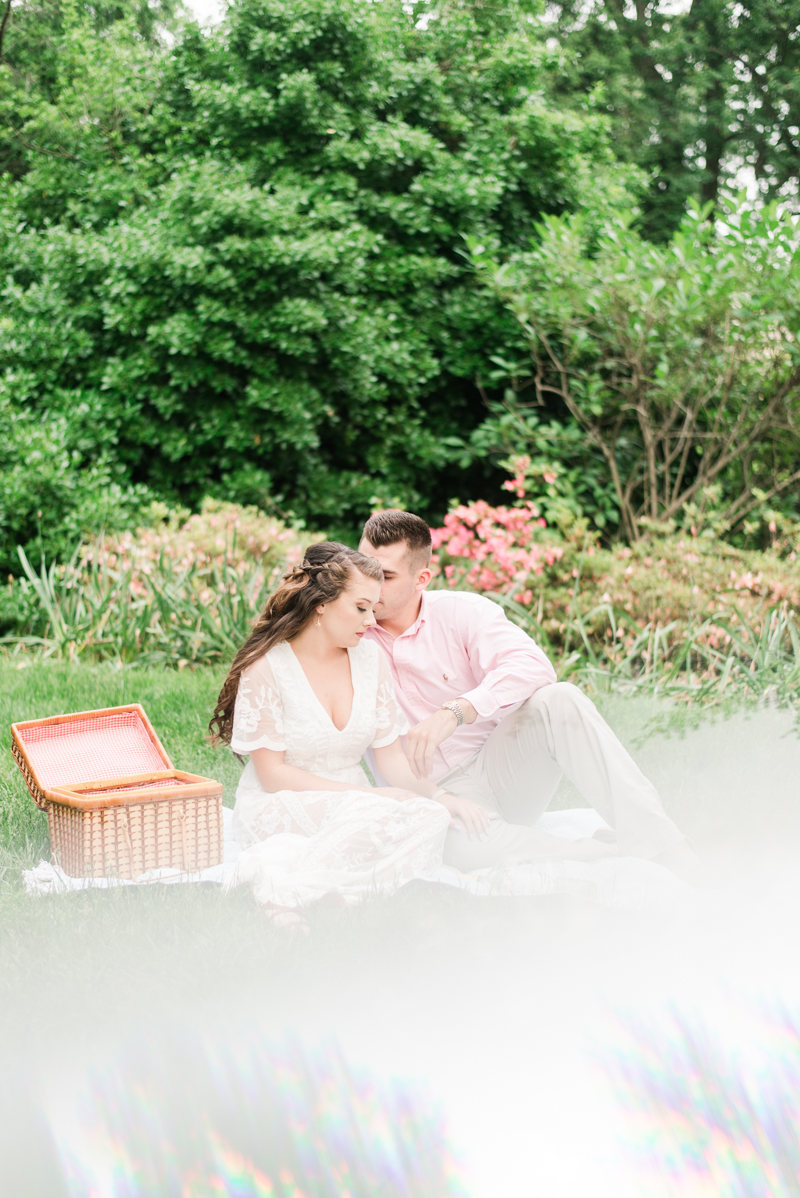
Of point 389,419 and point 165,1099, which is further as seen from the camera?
point 389,419

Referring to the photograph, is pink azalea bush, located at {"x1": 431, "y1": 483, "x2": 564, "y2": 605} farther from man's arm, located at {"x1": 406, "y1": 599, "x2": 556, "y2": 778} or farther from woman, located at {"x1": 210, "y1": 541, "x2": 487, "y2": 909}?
woman, located at {"x1": 210, "y1": 541, "x2": 487, "y2": 909}

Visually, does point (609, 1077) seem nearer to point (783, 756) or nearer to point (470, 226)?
point (783, 756)

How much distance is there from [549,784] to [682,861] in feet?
1.78

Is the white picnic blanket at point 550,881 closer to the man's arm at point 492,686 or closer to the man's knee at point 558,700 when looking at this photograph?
the man's arm at point 492,686

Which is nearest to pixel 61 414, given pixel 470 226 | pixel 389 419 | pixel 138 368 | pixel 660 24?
pixel 138 368

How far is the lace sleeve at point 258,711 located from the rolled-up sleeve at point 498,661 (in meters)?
0.62

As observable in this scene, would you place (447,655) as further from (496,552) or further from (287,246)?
(287,246)

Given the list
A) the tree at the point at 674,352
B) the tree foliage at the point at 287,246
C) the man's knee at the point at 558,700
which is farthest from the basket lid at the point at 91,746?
the tree at the point at 674,352

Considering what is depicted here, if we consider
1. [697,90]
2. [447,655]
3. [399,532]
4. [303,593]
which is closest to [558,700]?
[447,655]

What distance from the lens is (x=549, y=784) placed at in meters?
3.51

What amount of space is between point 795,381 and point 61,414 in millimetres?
5474

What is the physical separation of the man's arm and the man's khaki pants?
7 cm

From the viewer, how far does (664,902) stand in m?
3.03

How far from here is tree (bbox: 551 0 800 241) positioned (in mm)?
14984
